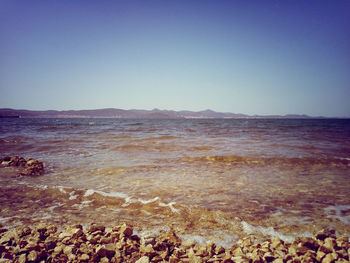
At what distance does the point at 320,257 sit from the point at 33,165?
8.57 m

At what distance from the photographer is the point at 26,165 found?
7434 millimetres

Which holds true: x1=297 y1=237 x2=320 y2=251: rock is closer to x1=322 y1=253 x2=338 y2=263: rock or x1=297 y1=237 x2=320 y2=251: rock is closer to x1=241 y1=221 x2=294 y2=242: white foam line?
x1=322 y1=253 x2=338 y2=263: rock

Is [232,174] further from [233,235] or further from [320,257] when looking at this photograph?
[320,257]

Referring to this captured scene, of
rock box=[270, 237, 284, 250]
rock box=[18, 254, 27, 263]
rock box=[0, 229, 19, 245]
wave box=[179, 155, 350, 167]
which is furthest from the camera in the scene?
wave box=[179, 155, 350, 167]

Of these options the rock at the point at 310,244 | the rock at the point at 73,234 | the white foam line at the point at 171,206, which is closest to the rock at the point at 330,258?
the rock at the point at 310,244

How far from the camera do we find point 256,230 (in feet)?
11.4

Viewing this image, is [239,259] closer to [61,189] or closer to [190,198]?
[190,198]

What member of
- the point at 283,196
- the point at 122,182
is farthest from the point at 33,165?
the point at 283,196

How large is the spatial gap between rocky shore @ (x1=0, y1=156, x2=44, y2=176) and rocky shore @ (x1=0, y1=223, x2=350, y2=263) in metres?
4.33

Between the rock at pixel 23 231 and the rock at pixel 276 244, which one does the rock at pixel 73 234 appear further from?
the rock at pixel 276 244

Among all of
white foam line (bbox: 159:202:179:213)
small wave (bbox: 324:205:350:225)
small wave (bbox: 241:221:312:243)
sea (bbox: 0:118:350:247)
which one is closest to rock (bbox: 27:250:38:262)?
sea (bbox: 0:118:350:247)

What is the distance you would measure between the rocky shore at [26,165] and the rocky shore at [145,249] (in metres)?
4.33

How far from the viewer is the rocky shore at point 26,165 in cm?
675

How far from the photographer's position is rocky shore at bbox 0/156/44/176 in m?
6.75
